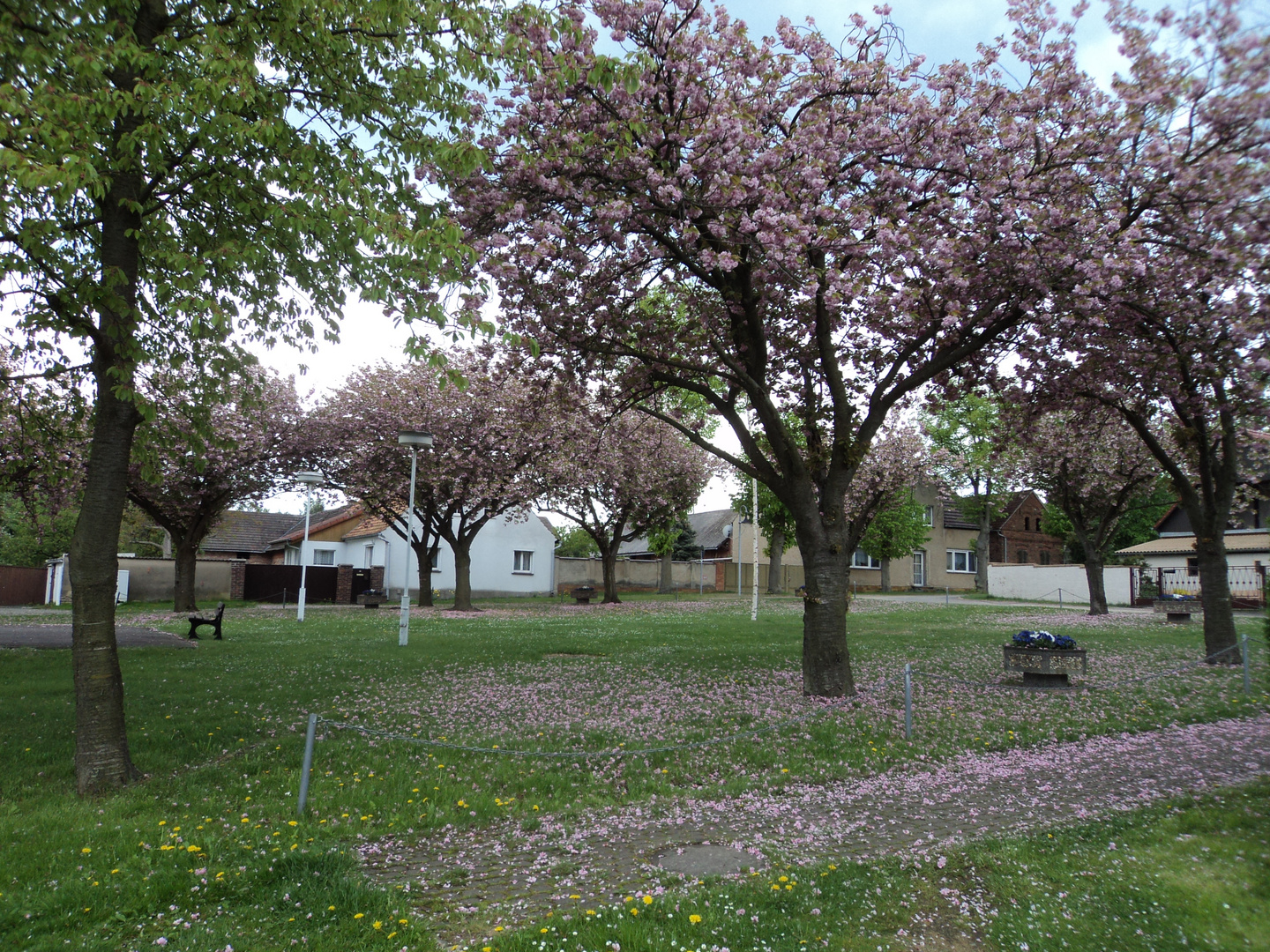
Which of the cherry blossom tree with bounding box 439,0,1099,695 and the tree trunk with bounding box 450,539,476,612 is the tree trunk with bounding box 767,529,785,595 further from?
the cherry blossom tree with bounding box 439,0,1099,695

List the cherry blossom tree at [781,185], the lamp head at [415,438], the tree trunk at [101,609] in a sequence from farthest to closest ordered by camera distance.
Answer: the lamp head at [415,438] < the cherry blossom tree at [781,185] < the tree trunk at [101,609]

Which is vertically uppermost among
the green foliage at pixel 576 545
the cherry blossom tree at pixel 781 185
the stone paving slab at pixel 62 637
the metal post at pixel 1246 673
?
the cherry blossom tree at pixel 781 185

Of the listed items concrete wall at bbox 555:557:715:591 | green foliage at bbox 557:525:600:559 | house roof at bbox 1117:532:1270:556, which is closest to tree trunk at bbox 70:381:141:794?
house roof at bbox 1117:532:1270:556

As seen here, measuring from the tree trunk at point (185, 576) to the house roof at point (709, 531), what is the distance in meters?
33.8

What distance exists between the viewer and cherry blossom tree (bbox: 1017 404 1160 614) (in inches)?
918

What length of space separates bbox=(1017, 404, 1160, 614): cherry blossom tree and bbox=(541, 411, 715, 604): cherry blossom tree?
1354cm

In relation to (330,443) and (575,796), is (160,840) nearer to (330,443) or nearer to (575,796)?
(575,796)

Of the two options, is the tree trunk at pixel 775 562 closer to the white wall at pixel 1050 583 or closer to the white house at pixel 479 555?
the white wall at pixel 1050 583

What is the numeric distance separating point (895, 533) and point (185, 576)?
38.6m

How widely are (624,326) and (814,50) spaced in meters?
4.23

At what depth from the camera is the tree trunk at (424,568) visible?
3127 cm

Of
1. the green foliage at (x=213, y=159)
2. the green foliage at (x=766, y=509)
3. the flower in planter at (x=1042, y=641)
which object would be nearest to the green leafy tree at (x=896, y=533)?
the green foliage at (x=766, y=509)

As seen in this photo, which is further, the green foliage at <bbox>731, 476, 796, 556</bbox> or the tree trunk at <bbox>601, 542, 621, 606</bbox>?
the green foliage at <bbox>731, 476, 796, 556</bbox>

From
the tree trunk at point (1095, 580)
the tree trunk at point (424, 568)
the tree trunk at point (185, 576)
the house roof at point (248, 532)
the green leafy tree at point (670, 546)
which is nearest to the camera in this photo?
the tree trunk at point (185, 576)
